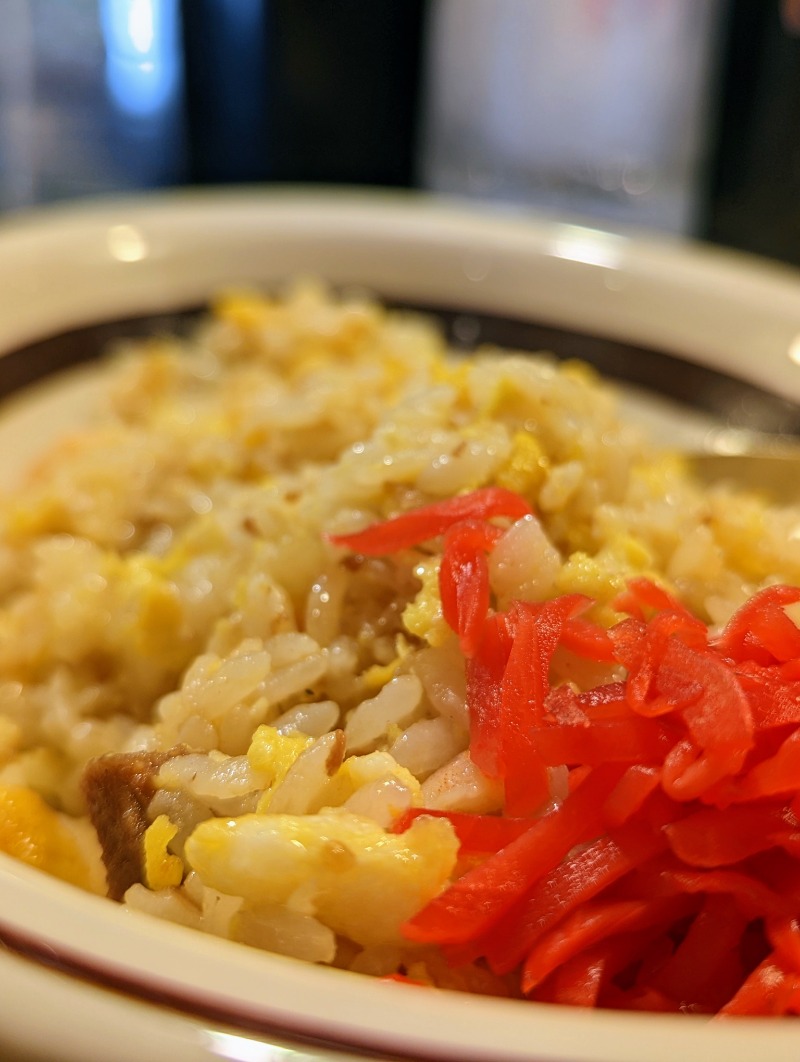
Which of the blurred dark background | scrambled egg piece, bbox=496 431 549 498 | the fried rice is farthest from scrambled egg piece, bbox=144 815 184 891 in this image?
the blurred dark background

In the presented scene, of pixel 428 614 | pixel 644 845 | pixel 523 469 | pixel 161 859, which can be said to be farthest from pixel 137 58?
pixel 644 845

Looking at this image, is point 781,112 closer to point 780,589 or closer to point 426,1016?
point 780,589

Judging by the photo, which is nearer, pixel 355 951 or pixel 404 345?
pixel 355 951

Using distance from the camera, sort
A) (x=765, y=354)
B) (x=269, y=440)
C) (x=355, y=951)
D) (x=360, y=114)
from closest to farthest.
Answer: (x=355, y=951)
(x=269, y=440)
(x=765, y=354)
(x=360, y=114)

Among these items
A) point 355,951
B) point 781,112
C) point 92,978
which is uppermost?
point 781,112

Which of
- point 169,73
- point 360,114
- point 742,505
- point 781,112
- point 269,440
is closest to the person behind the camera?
point 742,505

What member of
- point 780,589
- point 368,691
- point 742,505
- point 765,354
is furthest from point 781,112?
point 368,691

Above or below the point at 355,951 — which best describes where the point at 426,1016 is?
above

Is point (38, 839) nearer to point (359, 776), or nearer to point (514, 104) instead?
point (359, 776)
